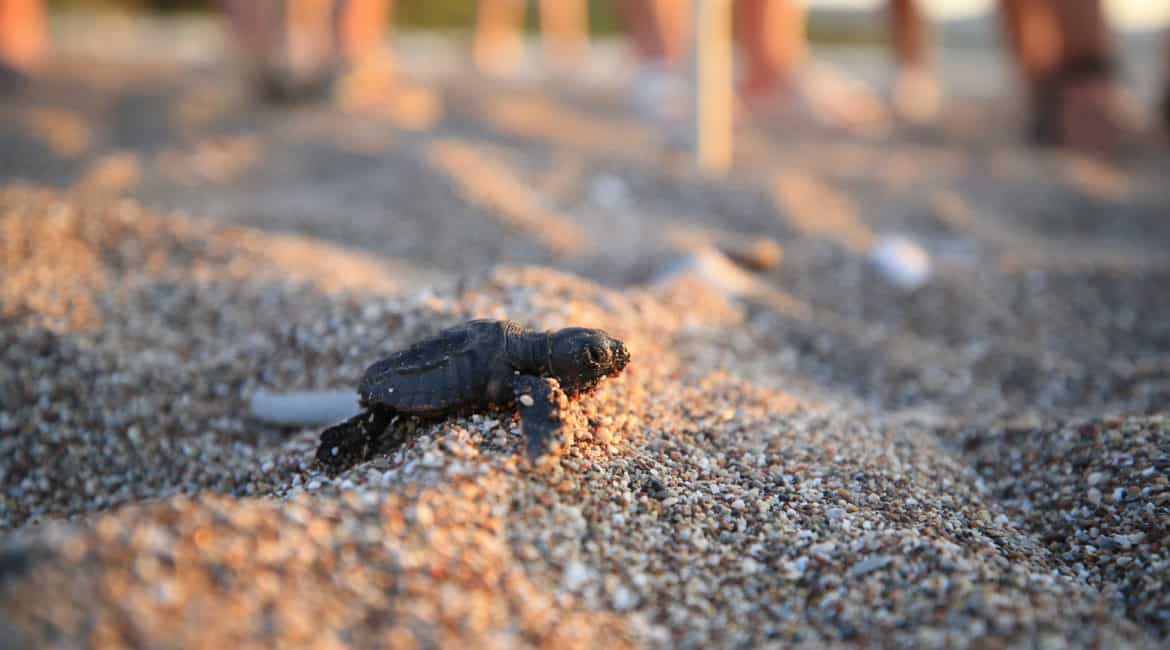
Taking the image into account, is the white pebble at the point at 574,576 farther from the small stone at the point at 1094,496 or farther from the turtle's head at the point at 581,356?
the small stone at the point at 1094,496

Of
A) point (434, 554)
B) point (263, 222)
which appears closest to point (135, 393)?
point (434, 554)

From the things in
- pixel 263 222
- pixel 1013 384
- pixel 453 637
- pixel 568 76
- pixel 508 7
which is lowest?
pixel 1013 384

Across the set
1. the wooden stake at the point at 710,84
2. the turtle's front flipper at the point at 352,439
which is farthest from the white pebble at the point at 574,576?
the wooden stake at the point at 710,84

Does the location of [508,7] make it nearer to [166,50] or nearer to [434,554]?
[166,50]

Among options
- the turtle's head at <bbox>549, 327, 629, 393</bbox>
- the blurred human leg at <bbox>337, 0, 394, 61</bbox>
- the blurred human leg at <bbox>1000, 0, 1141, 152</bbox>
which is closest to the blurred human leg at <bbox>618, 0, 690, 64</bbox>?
the blurred human leg at <bbox>337, 0, 394, 61</bbox>

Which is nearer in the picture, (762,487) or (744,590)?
(744,590)

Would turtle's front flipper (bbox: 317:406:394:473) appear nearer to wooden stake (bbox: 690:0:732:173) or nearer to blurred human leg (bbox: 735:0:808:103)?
wooden stake (bbox: 690:0:732:173)
